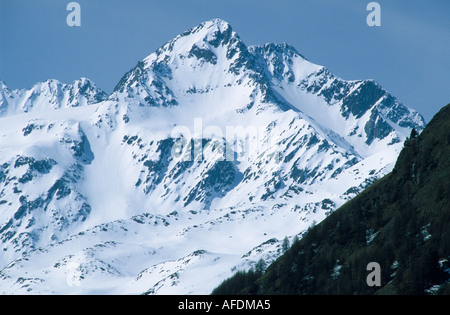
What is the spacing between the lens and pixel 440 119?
14712 centimetres

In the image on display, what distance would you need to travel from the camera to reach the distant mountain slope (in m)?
114

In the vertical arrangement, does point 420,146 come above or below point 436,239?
above

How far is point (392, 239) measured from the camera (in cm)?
12544

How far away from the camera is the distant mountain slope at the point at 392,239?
113625 millimetres
